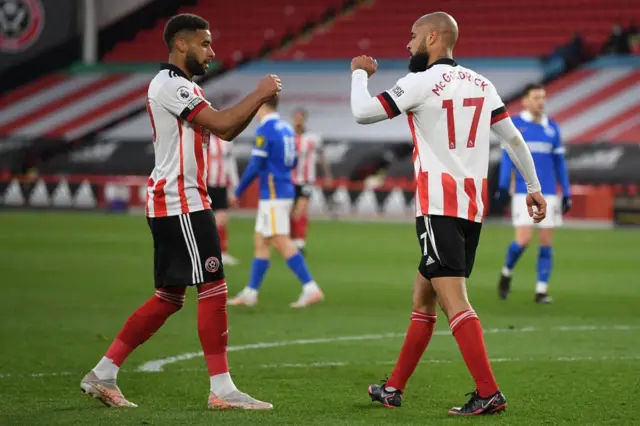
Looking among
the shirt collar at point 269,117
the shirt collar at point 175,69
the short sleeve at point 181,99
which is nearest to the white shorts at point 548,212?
the shirt collar at point 269,117

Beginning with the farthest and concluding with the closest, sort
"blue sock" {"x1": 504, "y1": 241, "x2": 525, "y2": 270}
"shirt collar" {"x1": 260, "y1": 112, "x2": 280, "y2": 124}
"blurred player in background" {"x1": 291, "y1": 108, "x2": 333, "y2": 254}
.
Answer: "blurred player in background" {"x1": 291, "y1": 108, "x2": 333, "y2": 254}, "blue sock" {"x1": 504, "y1": 241, "x2": 525, "y2": 270}, "shirt collar" {"x1": 260, "y1": 112, "x2": 280, "y2": 124}

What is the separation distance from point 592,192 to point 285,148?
15.6m

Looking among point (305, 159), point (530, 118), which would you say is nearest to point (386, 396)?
point (530, 118)

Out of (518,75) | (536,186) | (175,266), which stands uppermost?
(518,75)

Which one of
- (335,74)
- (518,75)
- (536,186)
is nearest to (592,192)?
(518,75)

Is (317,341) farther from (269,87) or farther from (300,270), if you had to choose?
(269,87)

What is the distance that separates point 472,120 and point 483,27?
2759 centimetres

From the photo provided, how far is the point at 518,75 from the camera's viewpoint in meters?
31.3

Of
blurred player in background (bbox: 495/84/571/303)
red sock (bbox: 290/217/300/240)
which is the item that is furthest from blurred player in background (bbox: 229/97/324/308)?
red sock (bbox: 290/217/300/240)

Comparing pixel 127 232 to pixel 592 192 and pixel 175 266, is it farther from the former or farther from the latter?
pixel 175 266

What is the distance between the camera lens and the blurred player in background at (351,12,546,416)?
6.43 m

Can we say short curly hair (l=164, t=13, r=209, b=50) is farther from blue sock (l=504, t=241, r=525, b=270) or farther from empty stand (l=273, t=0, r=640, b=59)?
empty stand (l=273, t=0, r=640, b=59)

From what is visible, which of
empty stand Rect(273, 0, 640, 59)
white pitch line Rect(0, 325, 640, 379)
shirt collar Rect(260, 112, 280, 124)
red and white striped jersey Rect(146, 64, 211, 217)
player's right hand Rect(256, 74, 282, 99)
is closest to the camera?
player's right hand Rect(256, 74, 282, 99)

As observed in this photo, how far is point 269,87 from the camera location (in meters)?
6.39
